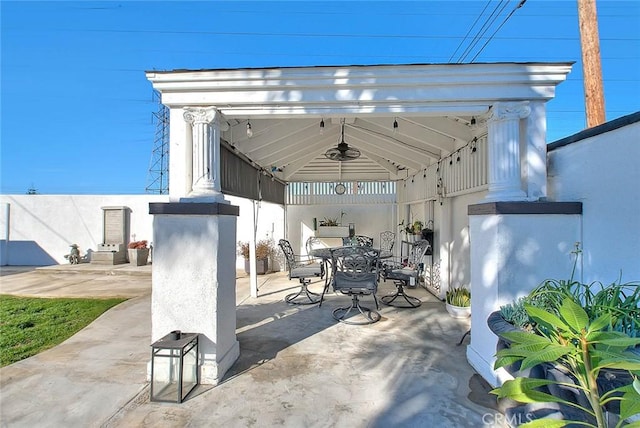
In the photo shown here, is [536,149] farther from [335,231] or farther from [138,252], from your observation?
[138,252]

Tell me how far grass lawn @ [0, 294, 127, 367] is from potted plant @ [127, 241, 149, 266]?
11.0 feet

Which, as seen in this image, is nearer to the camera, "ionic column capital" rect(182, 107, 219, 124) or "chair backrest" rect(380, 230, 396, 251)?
"ionic column capital" rect(182, 107, 219, 124)

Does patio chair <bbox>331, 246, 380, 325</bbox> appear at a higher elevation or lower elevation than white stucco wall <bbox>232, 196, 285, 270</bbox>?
lower

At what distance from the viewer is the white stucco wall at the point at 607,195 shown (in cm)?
209

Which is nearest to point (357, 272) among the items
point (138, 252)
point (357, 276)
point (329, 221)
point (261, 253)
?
point (357, 276)

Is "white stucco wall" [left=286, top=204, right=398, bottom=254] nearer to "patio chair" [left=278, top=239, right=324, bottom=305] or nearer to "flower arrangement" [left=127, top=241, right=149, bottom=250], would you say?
"patio chair" [left=278, top=239, right=324, bottom=305]

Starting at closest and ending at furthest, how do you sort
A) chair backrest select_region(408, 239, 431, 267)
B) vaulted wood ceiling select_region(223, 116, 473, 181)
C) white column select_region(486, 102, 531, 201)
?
white column select_region(486, 102, 531, 201)
vaulted wood ceiling select_region(223, 116, 473, 181)
chair backrest select_region(408, 239, 431, 267)

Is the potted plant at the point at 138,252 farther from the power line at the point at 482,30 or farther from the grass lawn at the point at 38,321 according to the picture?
the power line at the point at 482,30

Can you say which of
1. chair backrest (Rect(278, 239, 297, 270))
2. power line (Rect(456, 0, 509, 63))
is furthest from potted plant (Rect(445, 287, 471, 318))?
power line (Rect(456, 0, 509, 63))

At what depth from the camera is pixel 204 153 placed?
283 cm

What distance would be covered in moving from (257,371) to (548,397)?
2.36m

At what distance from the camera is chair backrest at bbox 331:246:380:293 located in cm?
413


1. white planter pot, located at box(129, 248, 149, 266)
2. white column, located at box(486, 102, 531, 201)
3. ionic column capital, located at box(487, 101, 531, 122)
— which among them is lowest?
white planter pot, located at box(129, 248, 149, 266)

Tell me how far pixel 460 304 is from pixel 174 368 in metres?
3.61
